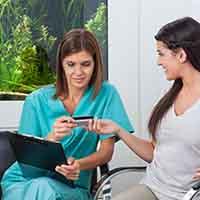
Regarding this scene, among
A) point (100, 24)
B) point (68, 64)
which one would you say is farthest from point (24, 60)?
point (68, 64)

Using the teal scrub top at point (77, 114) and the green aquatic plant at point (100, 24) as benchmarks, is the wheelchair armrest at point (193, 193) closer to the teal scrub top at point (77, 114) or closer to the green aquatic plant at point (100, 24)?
the teal scrub top at point (77, 114)

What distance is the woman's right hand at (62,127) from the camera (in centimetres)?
208

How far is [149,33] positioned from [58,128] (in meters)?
1.23

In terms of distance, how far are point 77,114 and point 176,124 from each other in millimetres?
490

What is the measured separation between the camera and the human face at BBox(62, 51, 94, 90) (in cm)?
223

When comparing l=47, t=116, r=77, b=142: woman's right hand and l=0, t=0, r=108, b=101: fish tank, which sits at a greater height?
l=0, t=0, r=108, b=101: fish tank

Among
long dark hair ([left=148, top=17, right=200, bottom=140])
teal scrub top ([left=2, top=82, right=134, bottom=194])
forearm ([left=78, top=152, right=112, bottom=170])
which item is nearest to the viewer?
long dark hair ([left=148, top=17, right=200, bottom=140])

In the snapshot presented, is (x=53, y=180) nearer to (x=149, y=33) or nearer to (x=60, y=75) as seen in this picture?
(x=60, y=75)

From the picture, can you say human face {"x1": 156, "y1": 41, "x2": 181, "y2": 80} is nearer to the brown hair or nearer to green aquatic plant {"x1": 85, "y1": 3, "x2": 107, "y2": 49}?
the brown hair

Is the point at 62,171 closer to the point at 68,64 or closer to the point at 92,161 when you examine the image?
the point at 92,161

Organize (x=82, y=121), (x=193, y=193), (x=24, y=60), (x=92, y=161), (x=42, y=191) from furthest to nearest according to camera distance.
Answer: (x=24, y=60), (x=92, y=161), (x=82, y=121), (x=42, y=191), (x=193, y=193)

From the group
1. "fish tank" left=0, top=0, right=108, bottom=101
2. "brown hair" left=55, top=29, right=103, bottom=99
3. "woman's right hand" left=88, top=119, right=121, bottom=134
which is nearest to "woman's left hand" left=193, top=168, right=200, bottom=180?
"woman's right hand" left=88, top=119, right=121, bottom=134

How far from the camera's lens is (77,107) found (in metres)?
2.31

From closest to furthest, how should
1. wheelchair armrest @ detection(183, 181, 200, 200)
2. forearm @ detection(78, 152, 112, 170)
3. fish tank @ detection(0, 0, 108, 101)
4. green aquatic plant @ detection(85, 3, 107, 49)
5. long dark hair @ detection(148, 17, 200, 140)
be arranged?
wheelchair armrest @ detection(183, 181, 200, 200)
long dark hair @ detection(148, 17, 200, 140)
forearm @ detection(78, 152, 112, 170)
fish tank @ detection(0, 0, 108, 101)
green aquatic plant @ detection(85, 3, 107, 49)
